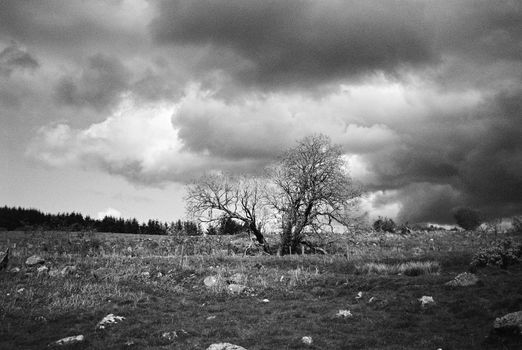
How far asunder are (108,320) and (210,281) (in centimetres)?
787

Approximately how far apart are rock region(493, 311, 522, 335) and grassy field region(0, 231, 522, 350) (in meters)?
0.22

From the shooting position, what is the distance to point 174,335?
12.4m

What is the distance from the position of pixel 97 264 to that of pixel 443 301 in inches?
831

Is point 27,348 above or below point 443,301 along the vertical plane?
below

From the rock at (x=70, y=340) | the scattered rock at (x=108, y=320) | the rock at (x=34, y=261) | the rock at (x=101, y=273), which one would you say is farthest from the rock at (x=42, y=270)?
the rock at (x=70, y=340)

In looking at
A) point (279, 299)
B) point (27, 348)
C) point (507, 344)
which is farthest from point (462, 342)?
point (27, 348)

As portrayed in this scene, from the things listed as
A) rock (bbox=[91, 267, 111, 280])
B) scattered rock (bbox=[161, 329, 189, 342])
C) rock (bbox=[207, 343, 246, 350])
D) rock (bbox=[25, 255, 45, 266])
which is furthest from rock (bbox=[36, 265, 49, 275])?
rock (bbox=[207, 343, 246, 350])

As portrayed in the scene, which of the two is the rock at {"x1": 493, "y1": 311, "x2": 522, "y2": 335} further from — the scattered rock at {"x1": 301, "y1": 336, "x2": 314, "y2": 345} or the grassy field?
the scattered rock at {"x1": 301, "y1": 336, "x2": 314, "y2": 345}

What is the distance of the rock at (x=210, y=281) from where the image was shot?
68.1 feet

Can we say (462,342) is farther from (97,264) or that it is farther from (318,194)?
(318,194)

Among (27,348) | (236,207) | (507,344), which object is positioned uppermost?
(236,207)

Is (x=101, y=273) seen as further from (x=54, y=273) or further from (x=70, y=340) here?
(x=70, y=340)

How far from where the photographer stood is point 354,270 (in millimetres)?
23328

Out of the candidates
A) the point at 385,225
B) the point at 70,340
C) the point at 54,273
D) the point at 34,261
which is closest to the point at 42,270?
the point at 54,273
